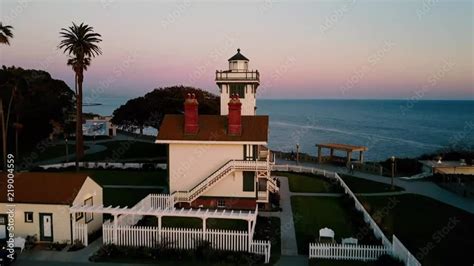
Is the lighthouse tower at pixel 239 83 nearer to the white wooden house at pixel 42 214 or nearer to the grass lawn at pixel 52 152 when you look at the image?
the white wooden house at pixel 42 214

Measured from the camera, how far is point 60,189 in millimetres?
20344

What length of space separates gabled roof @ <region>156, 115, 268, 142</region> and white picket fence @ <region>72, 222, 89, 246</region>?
874 cm

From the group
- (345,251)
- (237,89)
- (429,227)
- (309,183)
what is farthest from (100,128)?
(345,251)

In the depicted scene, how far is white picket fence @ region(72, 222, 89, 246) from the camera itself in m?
19.8

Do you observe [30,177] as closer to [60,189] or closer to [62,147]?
[60,189]

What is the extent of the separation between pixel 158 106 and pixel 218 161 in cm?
4078

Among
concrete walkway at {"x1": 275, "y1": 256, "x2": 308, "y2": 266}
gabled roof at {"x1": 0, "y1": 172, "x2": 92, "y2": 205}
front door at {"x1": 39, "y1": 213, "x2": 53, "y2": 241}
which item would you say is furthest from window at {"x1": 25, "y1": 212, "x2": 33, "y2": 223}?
concrete walkway at {"x1": 275, "y1": 256, "x2": 308, "y2": 266}

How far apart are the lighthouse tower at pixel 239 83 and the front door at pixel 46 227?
15.8 m

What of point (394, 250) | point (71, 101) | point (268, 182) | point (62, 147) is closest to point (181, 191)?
point (268, 182)

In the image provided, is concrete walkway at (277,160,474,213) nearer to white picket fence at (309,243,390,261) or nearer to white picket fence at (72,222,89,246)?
white picket fence at (309,243,390,261)

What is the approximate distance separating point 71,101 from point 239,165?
5638cm

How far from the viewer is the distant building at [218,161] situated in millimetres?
26562

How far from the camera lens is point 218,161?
90.0 ft

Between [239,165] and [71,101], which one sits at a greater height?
[71,101]
